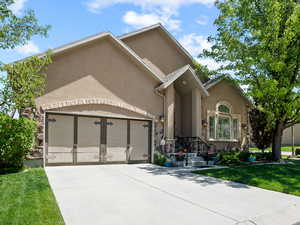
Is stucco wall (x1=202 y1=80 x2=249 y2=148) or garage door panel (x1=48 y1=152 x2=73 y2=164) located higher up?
stucco wall (x1=202 y1=80 x2=249 y2=148)

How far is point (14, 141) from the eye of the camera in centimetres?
891

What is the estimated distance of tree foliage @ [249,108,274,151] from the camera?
55.7 ft

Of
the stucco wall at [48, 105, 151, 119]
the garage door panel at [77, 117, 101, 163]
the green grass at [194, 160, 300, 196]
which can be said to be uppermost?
the stucco wall at [48, 105, 151, 119]

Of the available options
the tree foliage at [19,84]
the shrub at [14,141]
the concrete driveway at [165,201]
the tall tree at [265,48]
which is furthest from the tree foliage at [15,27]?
the tall tree at [265,48]

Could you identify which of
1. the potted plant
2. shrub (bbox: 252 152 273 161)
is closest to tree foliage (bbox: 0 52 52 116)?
the potted plant

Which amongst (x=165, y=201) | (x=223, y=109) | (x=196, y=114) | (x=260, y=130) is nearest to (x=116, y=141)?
(x=196, y=114)

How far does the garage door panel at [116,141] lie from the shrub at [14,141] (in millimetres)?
3726

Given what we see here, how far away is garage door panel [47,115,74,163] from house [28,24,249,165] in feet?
0.14

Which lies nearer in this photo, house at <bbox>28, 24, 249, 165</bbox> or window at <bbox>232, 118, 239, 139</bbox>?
house at <bbox>28, 24, 249, 165</bbox>

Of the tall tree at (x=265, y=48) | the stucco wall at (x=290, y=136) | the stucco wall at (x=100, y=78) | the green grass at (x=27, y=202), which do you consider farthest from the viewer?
the stucco wall at (x=290, y=136)

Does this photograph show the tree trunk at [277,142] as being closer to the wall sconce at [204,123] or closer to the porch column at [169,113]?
the wall sconce at [204,123]

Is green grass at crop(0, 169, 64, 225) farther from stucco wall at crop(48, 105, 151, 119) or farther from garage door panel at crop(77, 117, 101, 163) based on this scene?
stucco wall at crop(48, 105, 151, 119)

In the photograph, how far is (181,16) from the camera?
518 inches

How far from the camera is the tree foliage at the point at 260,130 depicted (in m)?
17.0
